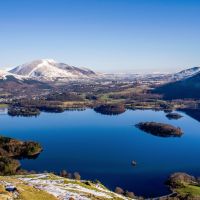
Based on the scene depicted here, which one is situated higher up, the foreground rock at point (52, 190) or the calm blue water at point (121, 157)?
the foreground rock at point (52, 190)

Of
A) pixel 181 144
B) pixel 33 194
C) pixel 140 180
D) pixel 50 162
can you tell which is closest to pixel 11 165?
pixel 50 162

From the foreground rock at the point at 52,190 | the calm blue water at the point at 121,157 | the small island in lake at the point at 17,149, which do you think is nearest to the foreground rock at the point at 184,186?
the calm blue water at the point at 121,157

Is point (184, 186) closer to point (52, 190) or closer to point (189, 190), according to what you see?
point (189, 190)

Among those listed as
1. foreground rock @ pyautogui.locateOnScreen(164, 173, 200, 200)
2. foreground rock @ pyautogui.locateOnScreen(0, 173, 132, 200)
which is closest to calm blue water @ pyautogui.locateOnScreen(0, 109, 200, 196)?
foreground rock @ pyautogui.locateOnScreen(164, 173, 200, 200)

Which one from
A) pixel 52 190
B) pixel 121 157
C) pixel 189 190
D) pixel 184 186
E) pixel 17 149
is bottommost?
pixel 189 190

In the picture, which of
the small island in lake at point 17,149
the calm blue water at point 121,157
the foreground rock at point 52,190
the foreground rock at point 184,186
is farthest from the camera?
the small island in lake at point 17,149

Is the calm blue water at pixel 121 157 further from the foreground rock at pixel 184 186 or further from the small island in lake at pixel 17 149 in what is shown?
the small island in lake at pixel 17 149

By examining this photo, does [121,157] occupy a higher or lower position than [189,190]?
higher

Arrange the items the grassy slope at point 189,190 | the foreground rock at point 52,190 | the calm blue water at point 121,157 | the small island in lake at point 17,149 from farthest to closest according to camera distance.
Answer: the small island in lake at point 17,149 → the calm blue water at point 121,157 → the grassy slope at point 189,190 → the foreground rock at point 52,190

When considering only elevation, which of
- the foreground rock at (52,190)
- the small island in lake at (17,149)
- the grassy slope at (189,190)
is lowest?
the grassy slope at (189,190)

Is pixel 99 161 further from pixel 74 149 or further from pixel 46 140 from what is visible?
pixel 46 140

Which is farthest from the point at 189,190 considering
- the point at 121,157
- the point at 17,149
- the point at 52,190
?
the point at 17,149
